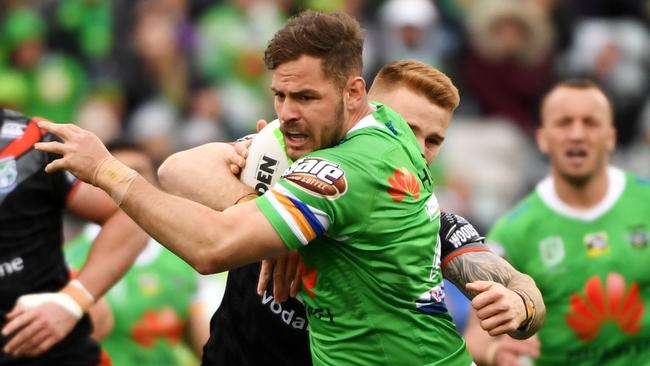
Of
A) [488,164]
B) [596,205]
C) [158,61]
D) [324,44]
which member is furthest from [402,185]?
[158,61]

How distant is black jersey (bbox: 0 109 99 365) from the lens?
6598 millimetres

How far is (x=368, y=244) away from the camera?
5.21 meters

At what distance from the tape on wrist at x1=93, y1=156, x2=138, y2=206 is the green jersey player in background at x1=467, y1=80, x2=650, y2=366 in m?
3.49

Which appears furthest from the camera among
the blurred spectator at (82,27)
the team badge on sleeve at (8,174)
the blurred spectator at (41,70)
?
the blurred spectator at (82,27)

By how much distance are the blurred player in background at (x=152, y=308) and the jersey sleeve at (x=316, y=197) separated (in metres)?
4.11

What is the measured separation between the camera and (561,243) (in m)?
8.28

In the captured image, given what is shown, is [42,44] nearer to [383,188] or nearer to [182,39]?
[182,39]

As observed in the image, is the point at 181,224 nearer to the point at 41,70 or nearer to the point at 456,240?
the point at 456,240

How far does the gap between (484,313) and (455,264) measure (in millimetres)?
742

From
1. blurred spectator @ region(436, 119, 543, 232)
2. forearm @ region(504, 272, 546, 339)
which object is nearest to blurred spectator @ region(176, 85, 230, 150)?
blurred spectator @ region(436, 119, 543, 232)

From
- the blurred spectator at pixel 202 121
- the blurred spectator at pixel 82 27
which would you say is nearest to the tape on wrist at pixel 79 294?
the blurred spectator at pixel 202 121

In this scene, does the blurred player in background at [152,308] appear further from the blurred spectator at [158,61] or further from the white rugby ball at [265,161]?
the blurred spectator at [158,61]

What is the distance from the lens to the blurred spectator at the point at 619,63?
46.6ft

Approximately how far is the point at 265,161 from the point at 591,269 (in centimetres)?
325
